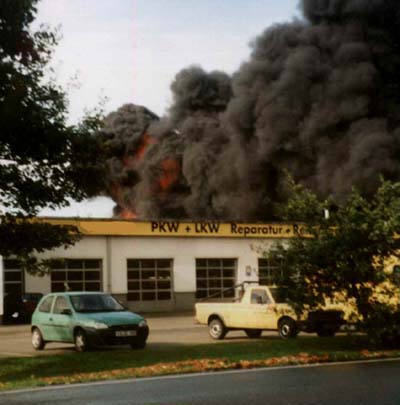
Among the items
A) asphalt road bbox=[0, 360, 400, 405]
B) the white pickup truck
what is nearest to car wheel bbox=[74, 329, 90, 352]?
the white pickup truck

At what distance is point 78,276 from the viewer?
42.9 meters

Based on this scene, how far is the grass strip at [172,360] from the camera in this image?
1479cm

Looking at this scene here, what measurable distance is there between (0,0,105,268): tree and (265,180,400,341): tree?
4.74 m

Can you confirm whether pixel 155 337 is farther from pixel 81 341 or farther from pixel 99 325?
pixel 99 325

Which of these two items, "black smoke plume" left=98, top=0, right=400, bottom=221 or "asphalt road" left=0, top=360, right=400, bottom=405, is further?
"black smoke plume" left=98, top=0, right=400, bottom=221

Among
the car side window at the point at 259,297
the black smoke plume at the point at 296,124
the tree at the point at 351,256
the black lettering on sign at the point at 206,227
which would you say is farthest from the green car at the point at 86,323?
the black smoke plume at the point at 296,124

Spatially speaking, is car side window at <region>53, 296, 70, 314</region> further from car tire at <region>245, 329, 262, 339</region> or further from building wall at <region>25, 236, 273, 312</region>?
building wall at <region>25, 236, 273, 312</region>

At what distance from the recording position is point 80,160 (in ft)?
56.8

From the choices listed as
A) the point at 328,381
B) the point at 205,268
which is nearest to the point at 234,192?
the point at 205,268

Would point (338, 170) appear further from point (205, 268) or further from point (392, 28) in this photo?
point (205, 268)

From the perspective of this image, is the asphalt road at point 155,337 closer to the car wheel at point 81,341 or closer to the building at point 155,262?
the car wheel at point 81,341

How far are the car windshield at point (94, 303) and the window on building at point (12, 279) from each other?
19060 millimetres

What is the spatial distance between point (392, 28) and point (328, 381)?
60.8m

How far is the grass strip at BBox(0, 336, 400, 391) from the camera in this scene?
582 inches
